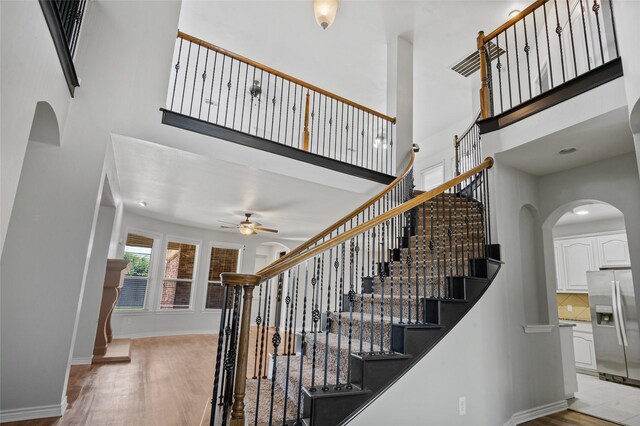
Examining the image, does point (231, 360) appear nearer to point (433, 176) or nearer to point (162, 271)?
point (162, 271)

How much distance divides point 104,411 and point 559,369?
4761 millimetres

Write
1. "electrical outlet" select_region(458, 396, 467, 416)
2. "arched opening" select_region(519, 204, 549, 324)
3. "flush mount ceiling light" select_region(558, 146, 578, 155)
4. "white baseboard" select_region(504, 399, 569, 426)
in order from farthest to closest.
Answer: "arched opening" select_region(519, 204, 549, 324)
"flush mount ceiling light" select_region(558, 146, 578, 155)
"white baseboard" select_region(504, 399, 569, 426)
"electrical outlet" select_region(458, 396, 467, 416)

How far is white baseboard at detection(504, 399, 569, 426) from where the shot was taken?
3110mm

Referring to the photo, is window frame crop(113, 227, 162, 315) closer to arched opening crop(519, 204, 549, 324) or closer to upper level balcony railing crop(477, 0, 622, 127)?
upper level balcony railing crop(477, 0, 622, 127)

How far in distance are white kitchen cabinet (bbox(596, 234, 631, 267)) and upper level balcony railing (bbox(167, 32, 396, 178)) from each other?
3992mm

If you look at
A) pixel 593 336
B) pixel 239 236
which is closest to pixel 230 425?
pixel 593 336

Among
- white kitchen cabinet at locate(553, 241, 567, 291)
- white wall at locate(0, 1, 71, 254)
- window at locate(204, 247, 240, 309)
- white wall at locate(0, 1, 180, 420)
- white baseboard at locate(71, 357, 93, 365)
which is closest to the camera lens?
white wall at locate(0, 1, 71, 254)

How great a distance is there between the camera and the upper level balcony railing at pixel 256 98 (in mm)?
4094

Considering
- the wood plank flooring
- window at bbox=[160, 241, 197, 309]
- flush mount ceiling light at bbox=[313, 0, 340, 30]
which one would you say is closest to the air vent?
flush mount ceiling light at bbox=[313, 0, 340, 30]

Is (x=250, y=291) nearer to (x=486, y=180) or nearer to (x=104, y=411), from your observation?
(x=104, y=411)

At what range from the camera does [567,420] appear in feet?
10.8

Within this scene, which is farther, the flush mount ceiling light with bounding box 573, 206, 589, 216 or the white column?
the white column

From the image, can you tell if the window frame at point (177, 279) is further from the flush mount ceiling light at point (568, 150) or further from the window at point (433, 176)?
the flush mount ceiling light at point (568, 150)

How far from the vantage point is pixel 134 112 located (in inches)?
139
